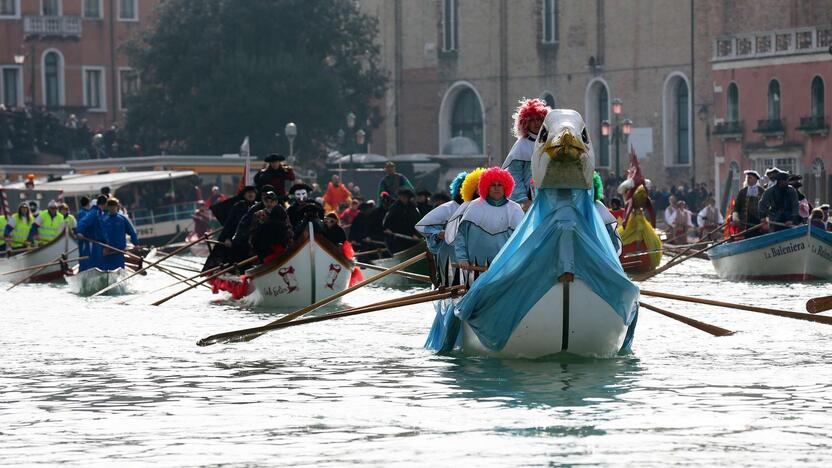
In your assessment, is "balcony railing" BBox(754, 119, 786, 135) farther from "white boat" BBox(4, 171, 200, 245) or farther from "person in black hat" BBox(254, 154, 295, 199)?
"person in black hat" BBox(254, 154, 295, 199)

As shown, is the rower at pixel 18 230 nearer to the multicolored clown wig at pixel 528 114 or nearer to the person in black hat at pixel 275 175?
the person in black hat at pixel 275 175

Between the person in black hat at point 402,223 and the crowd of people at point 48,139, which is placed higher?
the crowd of people at point 48,139

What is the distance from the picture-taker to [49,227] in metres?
39.0

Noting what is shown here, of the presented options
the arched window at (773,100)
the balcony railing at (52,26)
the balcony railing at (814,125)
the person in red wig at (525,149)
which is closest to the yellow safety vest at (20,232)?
the person in red wig at (525,149)

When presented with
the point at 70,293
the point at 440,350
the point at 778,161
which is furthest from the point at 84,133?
the point at 440,350

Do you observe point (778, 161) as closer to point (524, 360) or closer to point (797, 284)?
point (797, 284)

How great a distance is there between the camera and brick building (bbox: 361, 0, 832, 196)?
62.4 metres

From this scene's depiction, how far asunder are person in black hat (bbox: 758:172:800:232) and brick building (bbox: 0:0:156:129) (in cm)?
4914

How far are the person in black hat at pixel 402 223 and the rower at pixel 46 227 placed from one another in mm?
8464

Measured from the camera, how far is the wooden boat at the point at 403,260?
104 feet

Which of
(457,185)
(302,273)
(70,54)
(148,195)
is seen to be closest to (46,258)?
(302,273)

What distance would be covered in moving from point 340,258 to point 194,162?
98.7 feet

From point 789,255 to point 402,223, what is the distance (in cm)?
599

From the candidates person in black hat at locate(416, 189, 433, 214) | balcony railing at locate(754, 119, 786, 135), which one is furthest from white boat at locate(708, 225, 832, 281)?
balcony railing at locate(754, 119, 786, 135)
